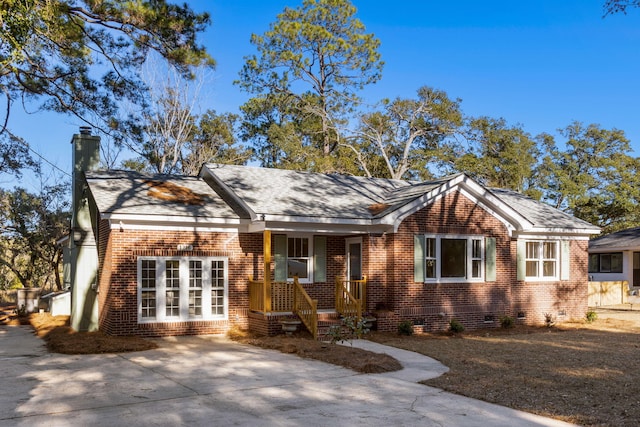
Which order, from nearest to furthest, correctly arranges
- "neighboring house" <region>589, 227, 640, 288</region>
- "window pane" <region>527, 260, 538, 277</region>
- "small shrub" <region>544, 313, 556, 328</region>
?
"small shrub" <region>544, 313, 556, 328</region>, "window pane" <region>527, 260, 538, 277</region>, "neighboring house" <region>589, 227, 640, 288</region>

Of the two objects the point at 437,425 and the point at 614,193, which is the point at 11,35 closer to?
the point at 437,425

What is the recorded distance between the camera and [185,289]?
16.4 m

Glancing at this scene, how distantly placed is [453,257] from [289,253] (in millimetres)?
5143

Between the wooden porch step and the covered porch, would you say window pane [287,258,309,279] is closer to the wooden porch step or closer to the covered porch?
the covered porch

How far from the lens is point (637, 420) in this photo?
796 centimetres

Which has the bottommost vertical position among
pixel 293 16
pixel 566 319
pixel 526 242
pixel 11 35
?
pixel 566 319

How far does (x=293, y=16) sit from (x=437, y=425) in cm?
3552

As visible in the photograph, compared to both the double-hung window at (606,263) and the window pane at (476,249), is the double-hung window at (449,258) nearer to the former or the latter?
the window pane at (476,249)

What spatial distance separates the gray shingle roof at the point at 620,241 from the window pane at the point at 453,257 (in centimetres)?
1795

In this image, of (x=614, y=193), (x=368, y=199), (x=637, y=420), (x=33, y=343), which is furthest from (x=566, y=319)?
(x=614, y=193)

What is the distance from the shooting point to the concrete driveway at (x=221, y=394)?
8039 millimetres

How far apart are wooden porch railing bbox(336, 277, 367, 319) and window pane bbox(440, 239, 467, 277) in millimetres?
2902

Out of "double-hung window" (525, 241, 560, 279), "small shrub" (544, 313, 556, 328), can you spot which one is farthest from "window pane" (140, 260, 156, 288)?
"small shrub" (544, 313, 556, 328)

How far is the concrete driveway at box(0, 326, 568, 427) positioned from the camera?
8039mm
